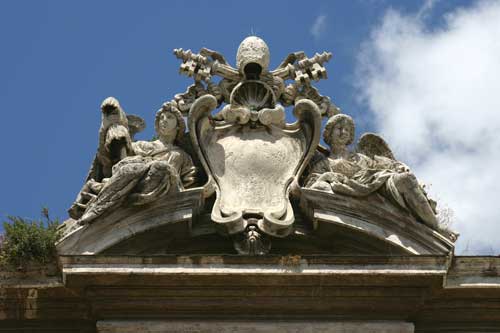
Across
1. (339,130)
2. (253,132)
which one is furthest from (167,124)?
(339,130)

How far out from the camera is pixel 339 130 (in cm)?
1445

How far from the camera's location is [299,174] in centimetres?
1392

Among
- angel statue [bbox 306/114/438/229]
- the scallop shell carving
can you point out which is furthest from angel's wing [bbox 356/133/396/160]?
the scallop shell carving

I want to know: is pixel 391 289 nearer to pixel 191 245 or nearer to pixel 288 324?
pixel 288 324

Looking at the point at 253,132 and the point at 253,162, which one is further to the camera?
the point at 253,132

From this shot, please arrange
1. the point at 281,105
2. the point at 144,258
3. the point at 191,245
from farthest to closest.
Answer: the point at 281,105, the point at 191,245, the point at 144,258

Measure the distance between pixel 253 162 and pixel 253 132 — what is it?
0.48m

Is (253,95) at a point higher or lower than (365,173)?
higher

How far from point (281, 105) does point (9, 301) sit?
3.47m

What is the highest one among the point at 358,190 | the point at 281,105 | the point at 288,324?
the point at 281,105

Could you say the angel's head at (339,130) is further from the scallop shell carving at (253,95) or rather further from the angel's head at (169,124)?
the angel's head at (169,124)

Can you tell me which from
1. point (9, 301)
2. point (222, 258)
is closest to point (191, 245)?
point (222, 258)

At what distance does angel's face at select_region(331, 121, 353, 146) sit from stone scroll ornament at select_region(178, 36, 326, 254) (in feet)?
1.02

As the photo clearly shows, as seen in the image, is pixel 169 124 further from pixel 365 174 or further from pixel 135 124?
pixel 365 174
